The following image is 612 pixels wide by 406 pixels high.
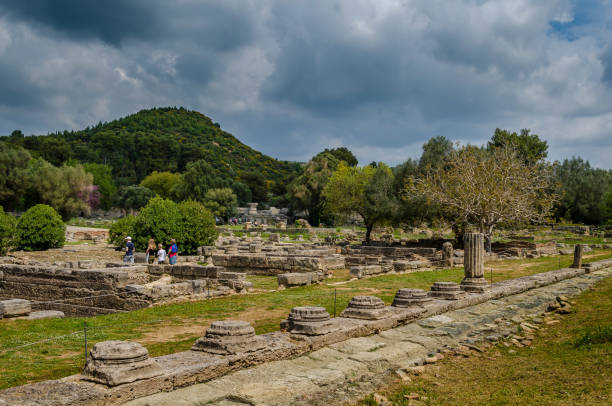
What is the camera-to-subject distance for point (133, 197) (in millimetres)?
72938

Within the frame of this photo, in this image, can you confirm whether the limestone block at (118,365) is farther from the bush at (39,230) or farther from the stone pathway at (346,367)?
the bush at (39,230)

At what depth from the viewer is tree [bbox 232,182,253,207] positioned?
83438 mm

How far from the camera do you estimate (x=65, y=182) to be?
173 ft

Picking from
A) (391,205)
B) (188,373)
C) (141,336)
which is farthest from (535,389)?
(391,205)

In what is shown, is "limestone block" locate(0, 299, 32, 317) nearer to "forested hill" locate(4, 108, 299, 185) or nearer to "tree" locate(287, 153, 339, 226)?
"tree" locate(287, 153, 339, 226)

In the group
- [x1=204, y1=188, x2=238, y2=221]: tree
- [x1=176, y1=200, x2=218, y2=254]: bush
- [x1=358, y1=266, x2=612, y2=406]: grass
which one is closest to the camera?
[x1=358, y1=266, x2=612, y2=406]: grass

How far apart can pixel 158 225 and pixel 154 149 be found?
8031cm

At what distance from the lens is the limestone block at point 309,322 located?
7086mm

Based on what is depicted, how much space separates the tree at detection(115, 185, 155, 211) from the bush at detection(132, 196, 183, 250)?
50.2 metres

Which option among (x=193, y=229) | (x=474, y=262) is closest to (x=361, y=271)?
(x=474, y=262)

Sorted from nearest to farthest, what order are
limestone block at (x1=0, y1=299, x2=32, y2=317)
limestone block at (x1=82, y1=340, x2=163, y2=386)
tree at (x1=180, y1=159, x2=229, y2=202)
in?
limestone block at (x1=82, y1=340, x2=163, y2=386), limestone block at (x1=0, y1=299, x2=32, y2=317), tree at (x1=180, y1=159, x2=229, y2=202)

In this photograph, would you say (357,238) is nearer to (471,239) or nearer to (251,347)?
(471,239)

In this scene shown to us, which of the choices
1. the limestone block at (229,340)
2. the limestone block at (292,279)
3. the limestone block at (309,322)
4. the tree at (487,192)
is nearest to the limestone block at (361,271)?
the limestone block at (292,279)

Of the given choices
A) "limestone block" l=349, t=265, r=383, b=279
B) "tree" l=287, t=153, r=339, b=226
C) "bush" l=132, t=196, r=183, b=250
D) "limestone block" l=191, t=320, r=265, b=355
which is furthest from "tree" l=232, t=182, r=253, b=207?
"limestone block" l=191, t=320, r=265, b=355
